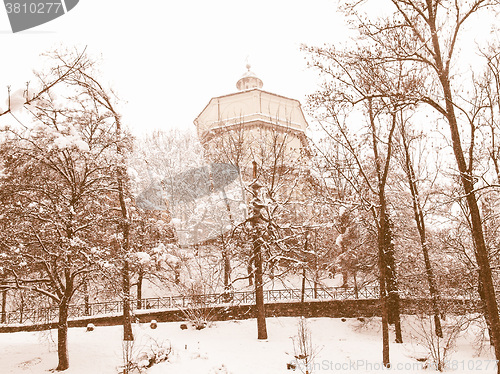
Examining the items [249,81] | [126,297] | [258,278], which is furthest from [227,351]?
[249,81]

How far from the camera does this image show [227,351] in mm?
14977

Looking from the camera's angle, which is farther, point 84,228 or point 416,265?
point 416,265

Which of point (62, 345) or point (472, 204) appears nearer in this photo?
point (472, 204)

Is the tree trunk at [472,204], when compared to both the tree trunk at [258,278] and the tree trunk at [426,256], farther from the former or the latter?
the tree trunk at [258,278]

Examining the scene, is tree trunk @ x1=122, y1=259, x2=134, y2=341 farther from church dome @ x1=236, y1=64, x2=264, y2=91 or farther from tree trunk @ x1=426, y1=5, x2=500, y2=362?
church dome @ x1=236, y1=64, x2=264, y2=91

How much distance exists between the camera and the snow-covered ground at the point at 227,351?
12.9m

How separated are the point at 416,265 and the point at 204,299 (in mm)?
11179

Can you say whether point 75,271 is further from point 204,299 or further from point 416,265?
point 416,265

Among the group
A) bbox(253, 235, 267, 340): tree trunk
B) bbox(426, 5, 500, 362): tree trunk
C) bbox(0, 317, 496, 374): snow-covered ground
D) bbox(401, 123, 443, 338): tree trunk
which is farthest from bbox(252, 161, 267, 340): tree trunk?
bbox(426, 5, 500, 362): tree trunk

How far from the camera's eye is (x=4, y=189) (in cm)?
1211

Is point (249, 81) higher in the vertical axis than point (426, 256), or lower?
higher

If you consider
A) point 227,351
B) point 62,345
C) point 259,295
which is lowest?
point 227,351

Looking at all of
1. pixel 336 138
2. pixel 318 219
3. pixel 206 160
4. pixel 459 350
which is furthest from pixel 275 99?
pixel 459 350

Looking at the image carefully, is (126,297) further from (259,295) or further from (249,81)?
(249,81)
